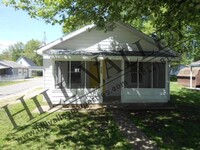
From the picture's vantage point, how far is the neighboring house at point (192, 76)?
2670cm

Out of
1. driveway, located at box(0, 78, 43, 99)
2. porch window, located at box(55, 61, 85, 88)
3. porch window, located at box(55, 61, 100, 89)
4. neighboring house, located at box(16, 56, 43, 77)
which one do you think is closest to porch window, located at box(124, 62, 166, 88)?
porch window, located at box(55, 61, 100, 89)

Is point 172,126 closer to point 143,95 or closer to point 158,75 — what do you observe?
point 143,95

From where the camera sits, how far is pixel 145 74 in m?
15.9

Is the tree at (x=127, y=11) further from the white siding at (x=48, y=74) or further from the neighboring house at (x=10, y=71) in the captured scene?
the neighboring house at (x=10, y=71)

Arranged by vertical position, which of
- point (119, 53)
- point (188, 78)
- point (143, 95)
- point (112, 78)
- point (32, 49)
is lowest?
point (143, 95)

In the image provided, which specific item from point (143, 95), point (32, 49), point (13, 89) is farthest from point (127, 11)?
point (32, 49)

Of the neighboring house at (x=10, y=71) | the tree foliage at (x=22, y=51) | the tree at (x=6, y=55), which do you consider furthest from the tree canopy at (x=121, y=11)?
the tree at (x=6, y=55)

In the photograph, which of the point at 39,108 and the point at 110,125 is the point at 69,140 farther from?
the point at 39,108

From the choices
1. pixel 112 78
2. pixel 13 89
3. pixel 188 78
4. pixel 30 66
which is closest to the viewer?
pixel 112 78

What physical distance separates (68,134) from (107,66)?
828cm

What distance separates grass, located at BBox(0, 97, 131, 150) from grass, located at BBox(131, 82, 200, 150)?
1.17 meters

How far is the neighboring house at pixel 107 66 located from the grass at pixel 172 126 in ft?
6.69

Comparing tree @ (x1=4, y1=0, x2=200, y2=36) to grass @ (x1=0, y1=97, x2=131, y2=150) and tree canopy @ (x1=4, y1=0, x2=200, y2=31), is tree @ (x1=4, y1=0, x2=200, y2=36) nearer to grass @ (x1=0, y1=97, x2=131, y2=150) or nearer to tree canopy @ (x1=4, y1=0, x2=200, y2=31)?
tree canopy @ (x1=4, y1=0, x2=200, y2=31)

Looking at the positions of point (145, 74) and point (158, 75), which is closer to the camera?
point (158, 75)
